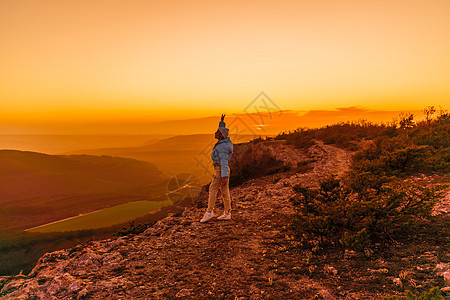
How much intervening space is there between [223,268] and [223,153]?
12.2 ft

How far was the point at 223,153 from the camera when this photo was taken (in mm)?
7703

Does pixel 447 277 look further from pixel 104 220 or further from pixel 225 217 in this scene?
pixel 104 220

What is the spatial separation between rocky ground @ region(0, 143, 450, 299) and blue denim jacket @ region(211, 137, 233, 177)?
1.91 meters

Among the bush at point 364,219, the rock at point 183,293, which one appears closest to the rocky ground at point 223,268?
the rock at point 183,293

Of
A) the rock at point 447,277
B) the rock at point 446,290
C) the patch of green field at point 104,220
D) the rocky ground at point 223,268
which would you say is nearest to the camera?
the rock at point 446,290

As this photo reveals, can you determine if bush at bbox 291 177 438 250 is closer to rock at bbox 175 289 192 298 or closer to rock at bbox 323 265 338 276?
rock at bbox 323 265 338 276

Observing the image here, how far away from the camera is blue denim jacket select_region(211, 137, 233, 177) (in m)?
7.61

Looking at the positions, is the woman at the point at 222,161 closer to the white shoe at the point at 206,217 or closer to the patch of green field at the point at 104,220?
the white shoe at the point at 206,217

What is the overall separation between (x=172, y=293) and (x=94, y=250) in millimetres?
4119

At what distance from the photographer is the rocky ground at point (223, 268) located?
3797 millimetres

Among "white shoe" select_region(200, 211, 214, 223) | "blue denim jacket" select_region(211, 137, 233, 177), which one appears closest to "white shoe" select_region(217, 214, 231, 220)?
"white shoe" select_region(200, 211, 214, 223)

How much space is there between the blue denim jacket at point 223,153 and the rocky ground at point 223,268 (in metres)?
1.91

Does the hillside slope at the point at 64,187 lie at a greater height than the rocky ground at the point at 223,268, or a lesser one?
lesser

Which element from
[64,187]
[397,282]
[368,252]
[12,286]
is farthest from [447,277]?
[64,187]
